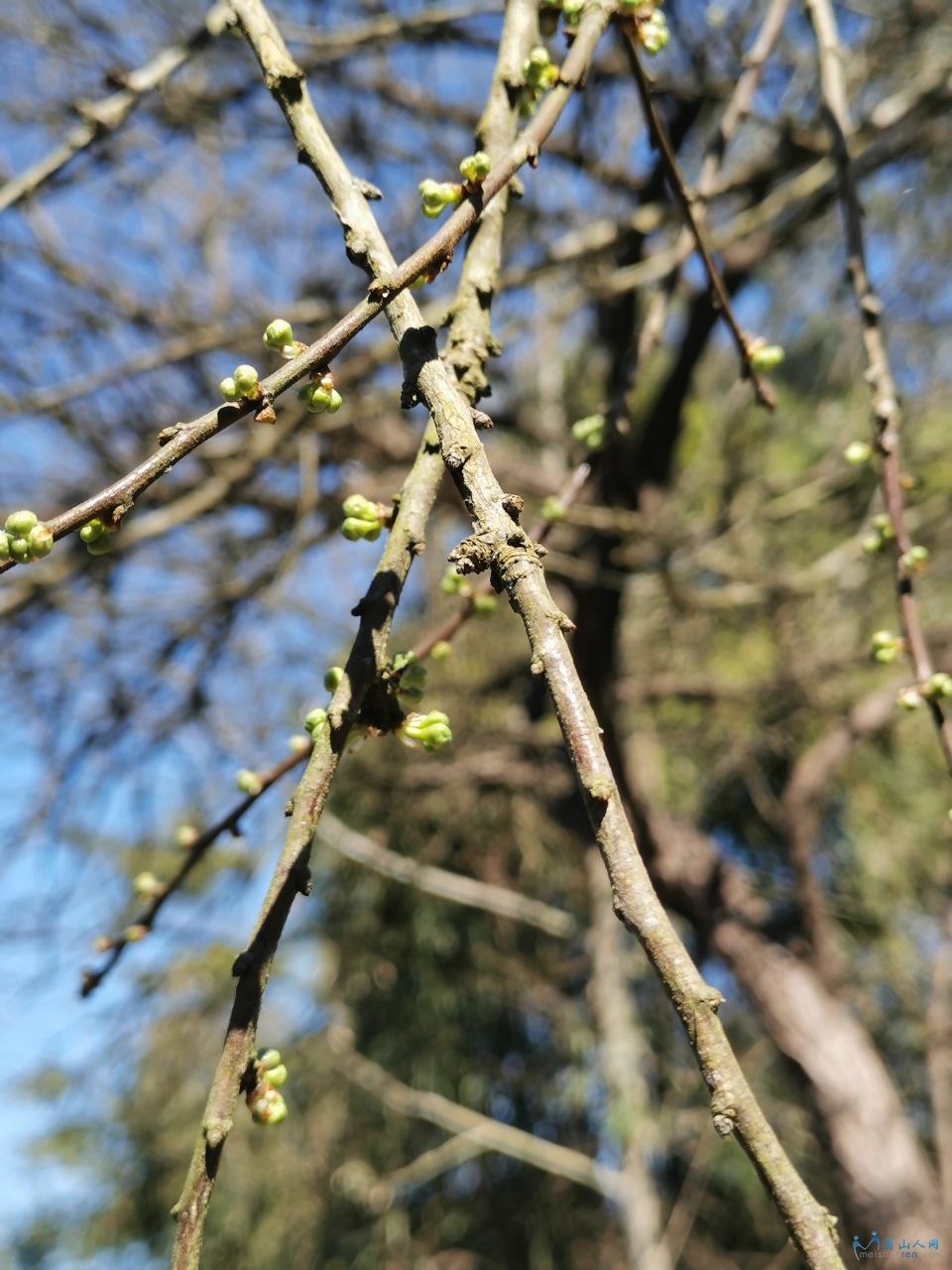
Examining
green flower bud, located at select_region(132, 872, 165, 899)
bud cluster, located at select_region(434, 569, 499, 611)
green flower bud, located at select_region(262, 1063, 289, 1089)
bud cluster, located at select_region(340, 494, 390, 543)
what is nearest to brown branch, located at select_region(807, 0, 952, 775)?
bud cluster, located at select_region(434, 569, 499, 611)

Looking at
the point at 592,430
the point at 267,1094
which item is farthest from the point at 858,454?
the point at 267,1094

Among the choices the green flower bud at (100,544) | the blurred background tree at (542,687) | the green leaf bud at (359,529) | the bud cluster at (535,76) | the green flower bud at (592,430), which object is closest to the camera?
the green flower bud at (100,544)

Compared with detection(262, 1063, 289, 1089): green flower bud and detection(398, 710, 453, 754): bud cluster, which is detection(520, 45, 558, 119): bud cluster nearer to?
detection(398, 710, 453, 754): bud cluster

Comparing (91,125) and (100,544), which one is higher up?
(91,125)

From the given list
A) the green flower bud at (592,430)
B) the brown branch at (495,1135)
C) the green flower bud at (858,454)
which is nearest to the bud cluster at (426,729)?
the green flower bud at (592,430)

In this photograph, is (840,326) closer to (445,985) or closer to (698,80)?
(698,80)

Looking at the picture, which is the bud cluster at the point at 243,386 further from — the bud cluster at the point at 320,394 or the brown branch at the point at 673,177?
the brown branch at the point at 673,177

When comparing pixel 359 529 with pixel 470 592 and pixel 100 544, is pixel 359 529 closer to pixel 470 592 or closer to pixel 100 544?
pixel 100 544
